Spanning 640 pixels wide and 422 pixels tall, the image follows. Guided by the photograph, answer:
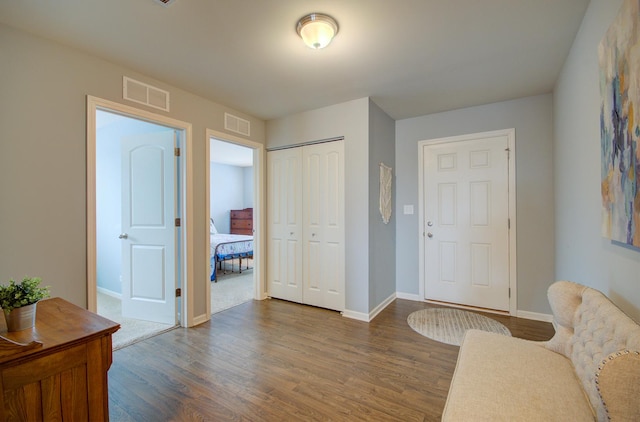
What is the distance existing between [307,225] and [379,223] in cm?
91

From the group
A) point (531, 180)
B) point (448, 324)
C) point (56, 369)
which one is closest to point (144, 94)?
Result: point (56, 369)

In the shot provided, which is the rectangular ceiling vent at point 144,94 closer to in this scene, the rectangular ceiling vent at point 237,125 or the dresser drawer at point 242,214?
the rectangular ceiling vent at point 237,125

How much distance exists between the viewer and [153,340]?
2.63 m

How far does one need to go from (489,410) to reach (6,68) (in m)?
3.29

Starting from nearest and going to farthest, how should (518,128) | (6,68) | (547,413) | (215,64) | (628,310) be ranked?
1. (547,413)
2. (628,310)
3. (6,68)
4. (215,64)
5. (518,128)

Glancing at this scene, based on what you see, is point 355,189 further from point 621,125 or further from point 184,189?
point 621,125

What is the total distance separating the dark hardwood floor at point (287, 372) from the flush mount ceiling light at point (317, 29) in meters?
2.37

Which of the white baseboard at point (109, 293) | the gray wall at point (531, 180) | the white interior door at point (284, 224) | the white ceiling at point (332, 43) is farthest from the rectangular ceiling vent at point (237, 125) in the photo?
the white baseboard at point (109, 293)

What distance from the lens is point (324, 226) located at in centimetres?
348

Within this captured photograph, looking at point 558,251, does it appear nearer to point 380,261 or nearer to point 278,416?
point 380,261

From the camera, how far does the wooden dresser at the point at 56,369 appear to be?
105cm

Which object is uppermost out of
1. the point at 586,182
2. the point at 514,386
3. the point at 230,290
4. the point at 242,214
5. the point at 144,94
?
the point at 144,94

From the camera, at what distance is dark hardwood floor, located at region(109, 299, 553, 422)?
1.71 metres

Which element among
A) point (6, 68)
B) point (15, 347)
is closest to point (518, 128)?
point (15, 347)
